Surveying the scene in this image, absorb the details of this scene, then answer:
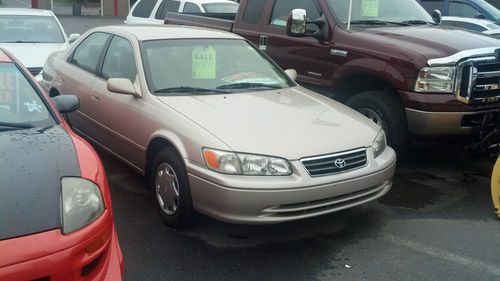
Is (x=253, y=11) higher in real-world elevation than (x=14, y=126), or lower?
higher

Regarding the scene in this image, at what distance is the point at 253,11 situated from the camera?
7.18 m

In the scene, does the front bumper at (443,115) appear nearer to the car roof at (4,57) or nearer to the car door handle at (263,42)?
the car door handle at (263,42)

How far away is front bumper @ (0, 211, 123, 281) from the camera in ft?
7.39

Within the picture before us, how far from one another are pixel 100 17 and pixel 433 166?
29.9 meters

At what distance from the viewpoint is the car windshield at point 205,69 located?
183 inches

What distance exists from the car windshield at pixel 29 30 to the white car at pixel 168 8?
3.03m

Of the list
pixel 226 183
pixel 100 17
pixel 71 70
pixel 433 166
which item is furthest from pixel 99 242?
pixel 100 17

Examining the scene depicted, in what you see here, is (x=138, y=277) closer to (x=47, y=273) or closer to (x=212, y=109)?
(x=47, y=273)

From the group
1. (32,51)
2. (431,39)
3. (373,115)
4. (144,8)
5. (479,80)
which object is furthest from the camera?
(144,8)

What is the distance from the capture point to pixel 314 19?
6332mm

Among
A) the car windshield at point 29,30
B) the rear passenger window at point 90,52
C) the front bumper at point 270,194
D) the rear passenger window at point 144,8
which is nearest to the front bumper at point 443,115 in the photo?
the front bumper at point 270,194

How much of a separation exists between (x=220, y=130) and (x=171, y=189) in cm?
63

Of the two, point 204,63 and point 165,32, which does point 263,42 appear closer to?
point 165,32

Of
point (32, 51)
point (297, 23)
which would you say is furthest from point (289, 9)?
point (32, 51)
